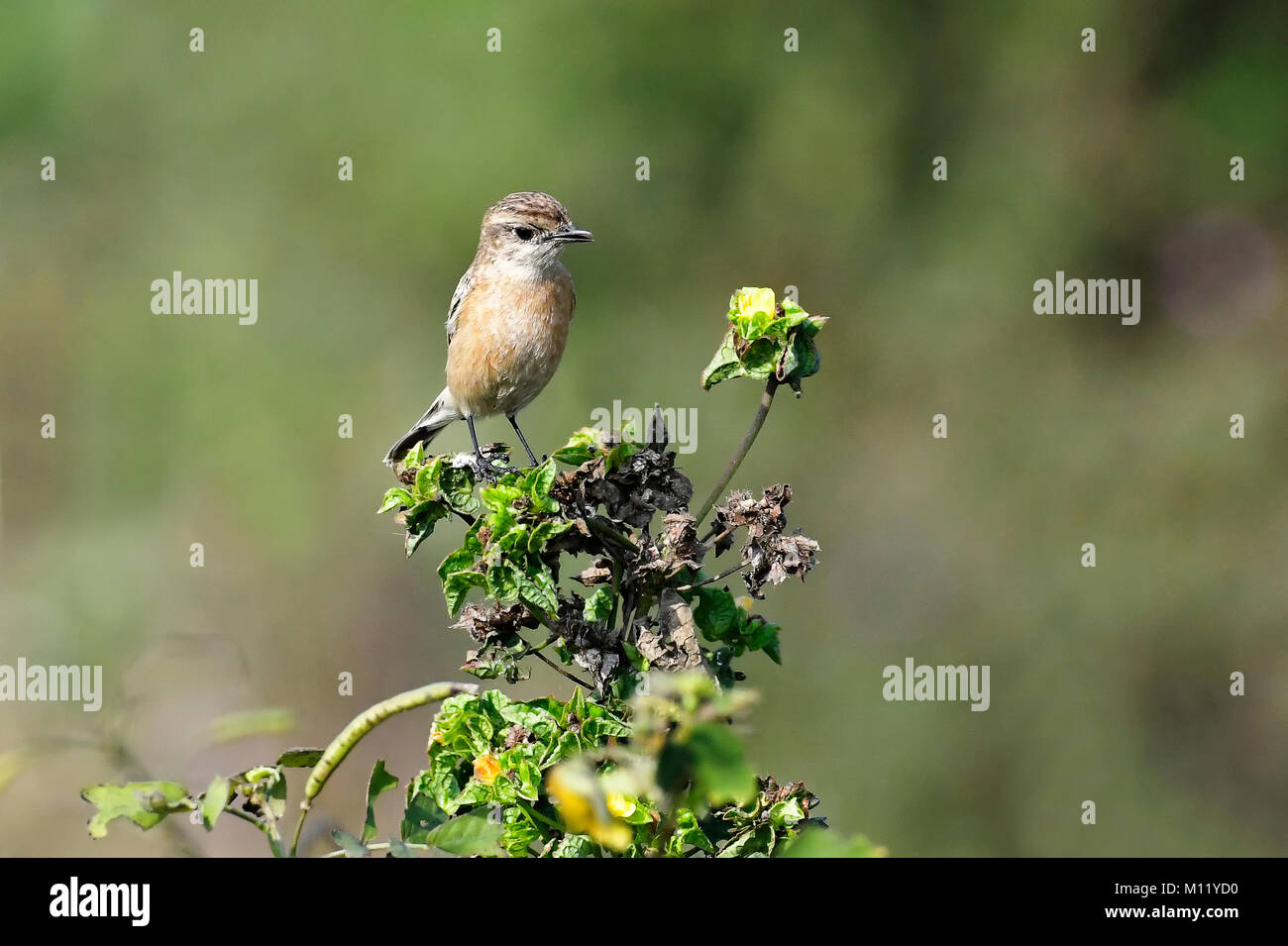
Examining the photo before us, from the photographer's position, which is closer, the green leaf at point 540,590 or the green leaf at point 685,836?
the green leaf at point 685,836

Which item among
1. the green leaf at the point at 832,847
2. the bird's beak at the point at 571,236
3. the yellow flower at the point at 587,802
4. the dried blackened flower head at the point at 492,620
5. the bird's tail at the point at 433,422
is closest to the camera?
the yellow flower at the point at 587,802

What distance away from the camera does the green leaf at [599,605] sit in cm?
176

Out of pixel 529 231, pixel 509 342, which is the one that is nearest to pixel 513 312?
pixel 509 342

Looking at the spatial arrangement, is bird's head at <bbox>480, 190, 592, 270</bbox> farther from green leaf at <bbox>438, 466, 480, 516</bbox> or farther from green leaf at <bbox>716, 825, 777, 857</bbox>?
green leaf at <bbox>716, 825, 777, 857</bbox>

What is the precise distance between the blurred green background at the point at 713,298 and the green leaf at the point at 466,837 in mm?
4900

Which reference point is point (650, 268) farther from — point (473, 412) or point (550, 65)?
point (473, 412)

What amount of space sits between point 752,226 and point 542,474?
551 cm

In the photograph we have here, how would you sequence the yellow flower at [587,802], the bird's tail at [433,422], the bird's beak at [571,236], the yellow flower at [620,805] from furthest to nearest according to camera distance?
the bird's tail at [433,422]
the bird's beak at [571,236]
the yellow flower at [620,805]
the yellow flower at [587,802]

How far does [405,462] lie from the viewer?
2014 millimetres

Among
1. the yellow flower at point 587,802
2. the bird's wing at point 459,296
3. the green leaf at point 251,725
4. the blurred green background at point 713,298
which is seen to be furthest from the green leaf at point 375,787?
the blurred green background at point 713,298

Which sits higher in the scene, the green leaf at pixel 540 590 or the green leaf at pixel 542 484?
the green leaf at pixel 542 484

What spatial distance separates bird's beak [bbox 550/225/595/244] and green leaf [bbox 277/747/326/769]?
8.52 ft

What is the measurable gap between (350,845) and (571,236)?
301cm

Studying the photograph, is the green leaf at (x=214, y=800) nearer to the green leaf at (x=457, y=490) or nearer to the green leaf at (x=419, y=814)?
the green leaf at (x=419, y=814)
